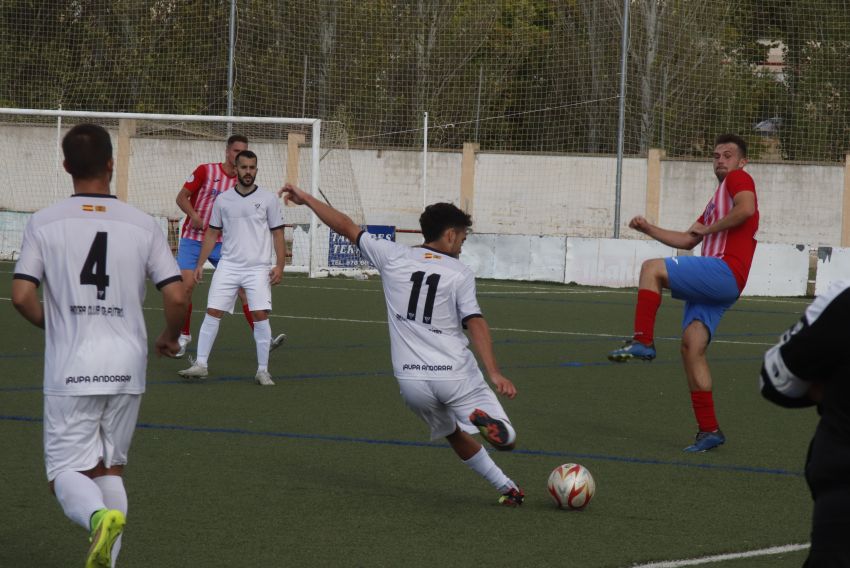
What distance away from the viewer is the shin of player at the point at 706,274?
8047mm

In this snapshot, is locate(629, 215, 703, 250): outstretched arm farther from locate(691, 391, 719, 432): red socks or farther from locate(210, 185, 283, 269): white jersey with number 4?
locate(210, 185, 283, 269): white jersey with number 4

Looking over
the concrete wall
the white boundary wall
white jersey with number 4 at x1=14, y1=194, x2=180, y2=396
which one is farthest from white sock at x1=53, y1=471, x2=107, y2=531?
the concrete wall

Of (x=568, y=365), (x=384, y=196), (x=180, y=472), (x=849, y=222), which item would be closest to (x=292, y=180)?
(x=384, y=196)

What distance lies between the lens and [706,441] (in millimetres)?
8250

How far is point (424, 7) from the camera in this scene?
116 feet

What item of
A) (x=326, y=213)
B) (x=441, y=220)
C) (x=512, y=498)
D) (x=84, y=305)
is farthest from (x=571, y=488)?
(x=84, y=305)

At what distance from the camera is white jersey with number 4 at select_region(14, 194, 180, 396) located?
4707 millimetres

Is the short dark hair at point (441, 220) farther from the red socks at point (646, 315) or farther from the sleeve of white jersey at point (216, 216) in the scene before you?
the sleeve of white jersey at point (216, 216)

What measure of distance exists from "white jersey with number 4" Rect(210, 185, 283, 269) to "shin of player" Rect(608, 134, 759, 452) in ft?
13.1

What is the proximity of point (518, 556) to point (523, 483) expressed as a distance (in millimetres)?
1601

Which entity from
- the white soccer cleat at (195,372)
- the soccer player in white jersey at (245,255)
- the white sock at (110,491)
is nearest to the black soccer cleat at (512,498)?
the white sock at (110,491)

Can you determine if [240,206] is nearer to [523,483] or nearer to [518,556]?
[523,483]

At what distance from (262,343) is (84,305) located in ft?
20.7

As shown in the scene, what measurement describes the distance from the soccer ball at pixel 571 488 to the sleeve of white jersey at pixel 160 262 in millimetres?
2385
